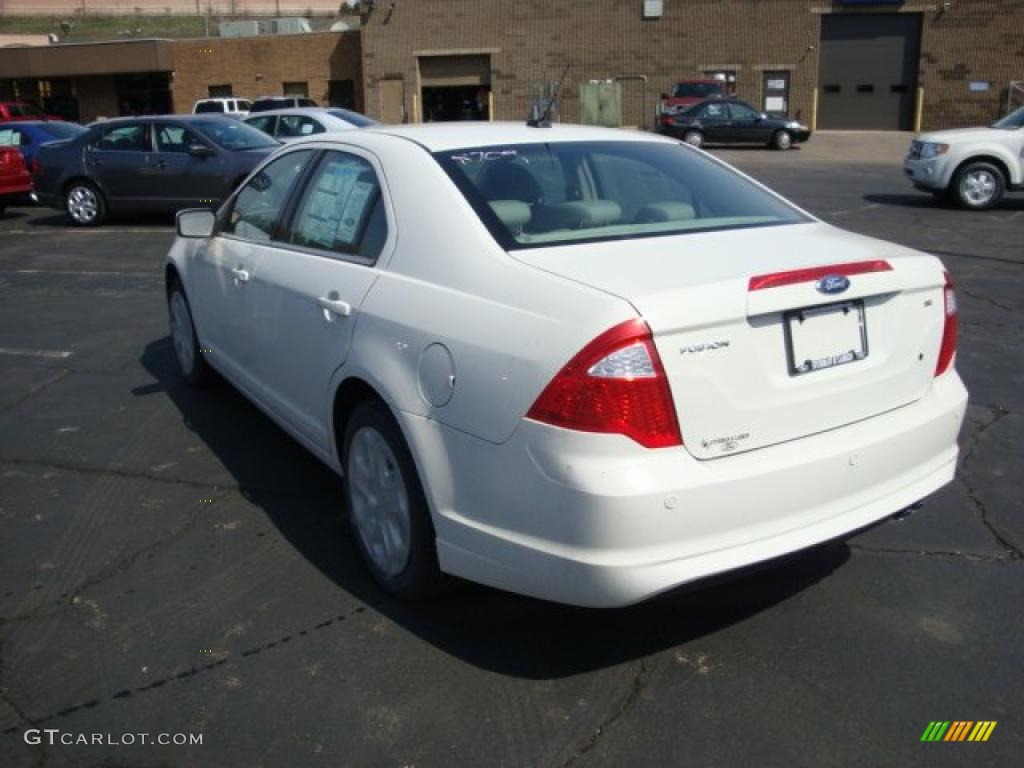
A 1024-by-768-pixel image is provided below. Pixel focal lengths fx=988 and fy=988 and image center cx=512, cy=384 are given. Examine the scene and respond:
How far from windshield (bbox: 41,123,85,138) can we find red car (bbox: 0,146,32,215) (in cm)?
163

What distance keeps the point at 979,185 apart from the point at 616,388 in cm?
1395

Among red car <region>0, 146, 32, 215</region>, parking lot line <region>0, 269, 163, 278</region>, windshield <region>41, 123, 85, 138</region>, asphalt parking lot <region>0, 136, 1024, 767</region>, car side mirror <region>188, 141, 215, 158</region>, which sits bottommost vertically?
asphalt parking lot <region>0, 136, 1024, 767</region>

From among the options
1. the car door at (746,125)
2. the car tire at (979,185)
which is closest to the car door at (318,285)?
the car tire at (979,185)

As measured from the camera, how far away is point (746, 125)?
93.1 ft

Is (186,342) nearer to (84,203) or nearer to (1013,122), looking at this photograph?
(84,203)

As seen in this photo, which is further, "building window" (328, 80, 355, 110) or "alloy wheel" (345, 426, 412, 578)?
"building window" (328, 80, 355, 110)

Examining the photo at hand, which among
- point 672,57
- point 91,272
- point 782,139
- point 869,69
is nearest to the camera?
point 91,272

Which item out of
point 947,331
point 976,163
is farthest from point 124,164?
point 947,331

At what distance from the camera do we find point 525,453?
2.80 metres

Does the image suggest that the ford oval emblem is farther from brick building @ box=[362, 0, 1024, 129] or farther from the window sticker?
brick building @ box=[362, 0, 1024, 129]

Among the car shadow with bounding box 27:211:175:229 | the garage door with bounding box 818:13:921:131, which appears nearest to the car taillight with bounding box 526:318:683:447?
the car shadow with bounding box 27:211:175:229

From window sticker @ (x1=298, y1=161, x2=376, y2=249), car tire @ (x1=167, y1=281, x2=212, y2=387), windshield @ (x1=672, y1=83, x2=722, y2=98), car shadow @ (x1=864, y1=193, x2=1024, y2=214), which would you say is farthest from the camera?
windshield @ (x1=672, y1=83, x2=722, y2=98)

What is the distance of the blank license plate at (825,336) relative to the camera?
9.62ft

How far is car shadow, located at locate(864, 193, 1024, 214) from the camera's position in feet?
49.3
